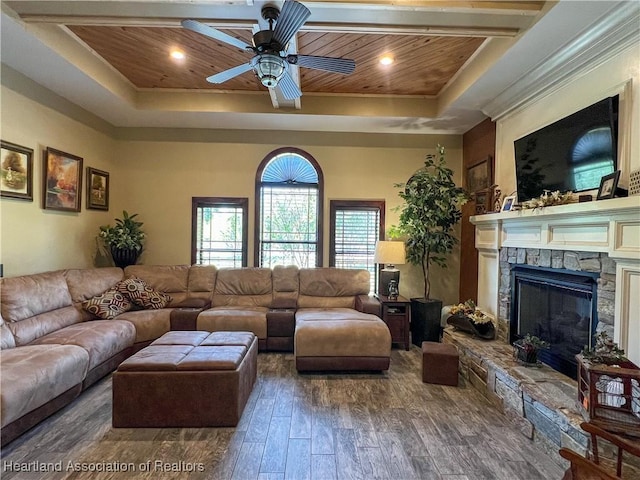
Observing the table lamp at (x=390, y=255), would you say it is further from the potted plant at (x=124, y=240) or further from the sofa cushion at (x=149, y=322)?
the potted plant at (x=124, y=240)

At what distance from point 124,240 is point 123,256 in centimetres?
24

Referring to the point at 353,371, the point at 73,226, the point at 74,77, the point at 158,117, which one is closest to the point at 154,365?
the point at 353,371

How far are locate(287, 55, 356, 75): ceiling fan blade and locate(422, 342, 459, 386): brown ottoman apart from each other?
2.79 meters

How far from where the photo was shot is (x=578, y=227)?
2645 millimetres

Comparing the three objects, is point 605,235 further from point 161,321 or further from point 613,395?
point 161,321

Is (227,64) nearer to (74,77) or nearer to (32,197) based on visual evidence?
(74,77)

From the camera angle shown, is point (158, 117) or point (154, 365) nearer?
point (154, 365)

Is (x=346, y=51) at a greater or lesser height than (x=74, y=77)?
greater

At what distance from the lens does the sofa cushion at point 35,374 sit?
6.89 feet

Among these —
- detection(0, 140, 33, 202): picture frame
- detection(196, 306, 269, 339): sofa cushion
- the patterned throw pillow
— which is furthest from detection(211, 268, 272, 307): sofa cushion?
detection(0, 140, 33, 202): picture frame

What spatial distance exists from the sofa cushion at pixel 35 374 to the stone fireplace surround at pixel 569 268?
3540 mm

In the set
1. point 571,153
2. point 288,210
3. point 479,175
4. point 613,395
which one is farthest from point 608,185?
point 288,210

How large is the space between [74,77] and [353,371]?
172 inches

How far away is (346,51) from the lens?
3.34 m
